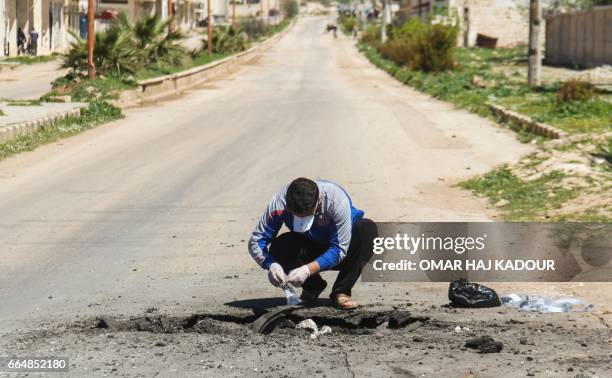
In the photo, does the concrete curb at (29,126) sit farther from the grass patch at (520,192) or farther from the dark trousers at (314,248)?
the dark trousers at (314,248)

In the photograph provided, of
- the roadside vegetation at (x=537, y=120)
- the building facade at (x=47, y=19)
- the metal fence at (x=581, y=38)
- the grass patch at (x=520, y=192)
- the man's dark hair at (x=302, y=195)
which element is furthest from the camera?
the building facade at (x=47, y=19)

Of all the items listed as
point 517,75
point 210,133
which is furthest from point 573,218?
point 517,75

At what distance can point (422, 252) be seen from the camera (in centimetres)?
741

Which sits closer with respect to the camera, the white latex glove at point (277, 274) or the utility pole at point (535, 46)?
the white latex glove at point (277, 274)

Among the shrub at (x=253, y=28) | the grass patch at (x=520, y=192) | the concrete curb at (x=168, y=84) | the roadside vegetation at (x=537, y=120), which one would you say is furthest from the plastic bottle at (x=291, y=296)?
the shrub at (x=253, y=28)

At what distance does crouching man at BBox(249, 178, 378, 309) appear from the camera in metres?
6.59

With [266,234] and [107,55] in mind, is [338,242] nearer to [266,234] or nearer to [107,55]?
[266,234]

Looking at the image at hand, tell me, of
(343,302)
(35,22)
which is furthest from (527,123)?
(35,22)

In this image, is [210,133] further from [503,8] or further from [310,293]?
[503,8]

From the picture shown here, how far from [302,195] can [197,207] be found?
6.01 m

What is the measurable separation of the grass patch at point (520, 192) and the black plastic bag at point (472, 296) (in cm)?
423

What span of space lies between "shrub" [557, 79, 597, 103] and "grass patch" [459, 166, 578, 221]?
9.24 meters

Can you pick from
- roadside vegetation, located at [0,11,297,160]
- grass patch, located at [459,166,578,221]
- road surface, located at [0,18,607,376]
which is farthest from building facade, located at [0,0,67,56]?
grass patch, located at [459,166,578,221]

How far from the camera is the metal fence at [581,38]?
40.1m
